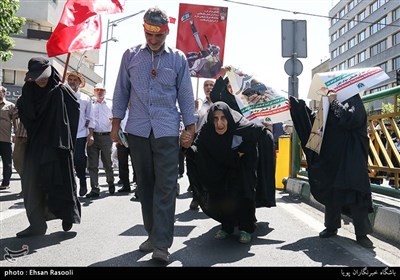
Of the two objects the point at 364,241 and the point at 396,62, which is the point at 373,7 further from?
the point at 364,241

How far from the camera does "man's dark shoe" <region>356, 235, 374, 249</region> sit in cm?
434

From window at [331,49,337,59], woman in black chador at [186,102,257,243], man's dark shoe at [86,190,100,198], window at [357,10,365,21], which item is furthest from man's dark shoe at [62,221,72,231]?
window at [331,49,337,59]

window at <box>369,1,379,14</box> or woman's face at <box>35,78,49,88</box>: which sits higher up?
window at <box>369,1,379,14</box>

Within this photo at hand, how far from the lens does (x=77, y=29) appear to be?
5.47 m

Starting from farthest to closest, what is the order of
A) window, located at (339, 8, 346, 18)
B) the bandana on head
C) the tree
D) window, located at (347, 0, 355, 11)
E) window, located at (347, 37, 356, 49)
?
window, located at (339, 8, 346, 18) → window, located at (347, 0, 355, 11) → window, located at (347, 37, 356, 49) → the tree → the bandana on head

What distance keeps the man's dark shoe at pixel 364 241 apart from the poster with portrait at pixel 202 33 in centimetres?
675

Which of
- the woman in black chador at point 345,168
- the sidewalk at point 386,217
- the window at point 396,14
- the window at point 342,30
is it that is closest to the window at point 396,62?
the window at point 396,14

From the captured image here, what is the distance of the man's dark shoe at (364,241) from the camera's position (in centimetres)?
434

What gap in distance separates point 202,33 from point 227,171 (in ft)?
23.8

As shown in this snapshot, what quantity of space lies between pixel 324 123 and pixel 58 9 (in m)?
40.0

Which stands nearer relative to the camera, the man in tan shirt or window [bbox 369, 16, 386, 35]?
the man in tan shirt

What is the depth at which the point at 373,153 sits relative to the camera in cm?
701

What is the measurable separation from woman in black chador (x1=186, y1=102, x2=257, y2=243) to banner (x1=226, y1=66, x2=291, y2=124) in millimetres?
994

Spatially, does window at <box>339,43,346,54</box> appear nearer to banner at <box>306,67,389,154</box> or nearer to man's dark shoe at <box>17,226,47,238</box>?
banner at <box>306,67,389,154</box>
